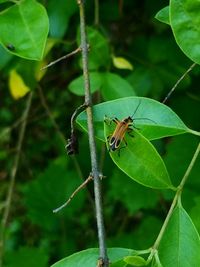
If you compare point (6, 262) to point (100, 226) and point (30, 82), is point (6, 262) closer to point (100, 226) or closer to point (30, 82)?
point (30, 82)

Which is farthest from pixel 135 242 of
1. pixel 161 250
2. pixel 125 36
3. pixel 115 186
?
pixel 161 250

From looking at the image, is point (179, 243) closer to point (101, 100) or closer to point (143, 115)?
point (143, 115)

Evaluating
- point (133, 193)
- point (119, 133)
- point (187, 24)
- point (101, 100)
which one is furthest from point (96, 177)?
point (133, 193)

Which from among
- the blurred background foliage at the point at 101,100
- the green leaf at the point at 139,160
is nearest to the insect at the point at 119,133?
the green leaf at the point at 139,160

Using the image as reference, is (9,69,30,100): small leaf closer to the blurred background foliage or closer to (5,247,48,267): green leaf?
the blurred background foliage

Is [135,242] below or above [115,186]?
below

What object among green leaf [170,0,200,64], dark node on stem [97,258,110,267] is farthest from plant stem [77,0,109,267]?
green leaf [170,0,200,64]
